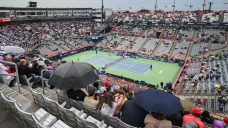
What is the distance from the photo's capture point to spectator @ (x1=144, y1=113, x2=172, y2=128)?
186 inches

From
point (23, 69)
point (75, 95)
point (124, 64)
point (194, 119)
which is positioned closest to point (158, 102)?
point (194, 119)

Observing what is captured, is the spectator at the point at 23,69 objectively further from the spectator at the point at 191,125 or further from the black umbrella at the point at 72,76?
the spectator at the point at 191,125

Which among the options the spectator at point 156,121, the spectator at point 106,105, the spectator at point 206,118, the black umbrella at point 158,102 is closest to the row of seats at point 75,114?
the spectator at point 106,105

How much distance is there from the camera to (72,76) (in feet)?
22.4

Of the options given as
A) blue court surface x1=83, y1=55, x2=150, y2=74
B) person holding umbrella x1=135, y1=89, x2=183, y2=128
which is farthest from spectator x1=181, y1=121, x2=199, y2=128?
blue court surface x1=83, y1=55, x2=150, y2=74

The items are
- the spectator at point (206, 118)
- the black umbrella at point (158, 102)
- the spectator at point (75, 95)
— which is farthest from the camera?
the spectator at point (206, 118)

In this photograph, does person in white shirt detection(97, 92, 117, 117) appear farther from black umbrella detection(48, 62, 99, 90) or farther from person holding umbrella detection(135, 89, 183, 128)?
black umbrella detection(48, 62, 99, 90)

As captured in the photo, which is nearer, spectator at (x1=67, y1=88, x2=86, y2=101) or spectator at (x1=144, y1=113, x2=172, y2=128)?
spectator at (x1=144, y1=113, x2=172, y2=128)

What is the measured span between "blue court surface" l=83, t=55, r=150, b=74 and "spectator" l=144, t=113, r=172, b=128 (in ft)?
95.4

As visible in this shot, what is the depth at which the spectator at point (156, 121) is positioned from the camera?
4.71 metres

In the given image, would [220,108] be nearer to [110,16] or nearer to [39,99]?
[39,99]

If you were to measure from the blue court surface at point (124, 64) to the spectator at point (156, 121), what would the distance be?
29.1m

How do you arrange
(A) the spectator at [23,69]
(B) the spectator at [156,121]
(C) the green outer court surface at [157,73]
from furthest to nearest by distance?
(C) the green outer court surface at [157,73] < (A) the spectator at [23,69] < (B) the spectator at [156,121]

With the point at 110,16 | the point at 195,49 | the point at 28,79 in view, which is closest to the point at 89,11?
the point at 110,16
